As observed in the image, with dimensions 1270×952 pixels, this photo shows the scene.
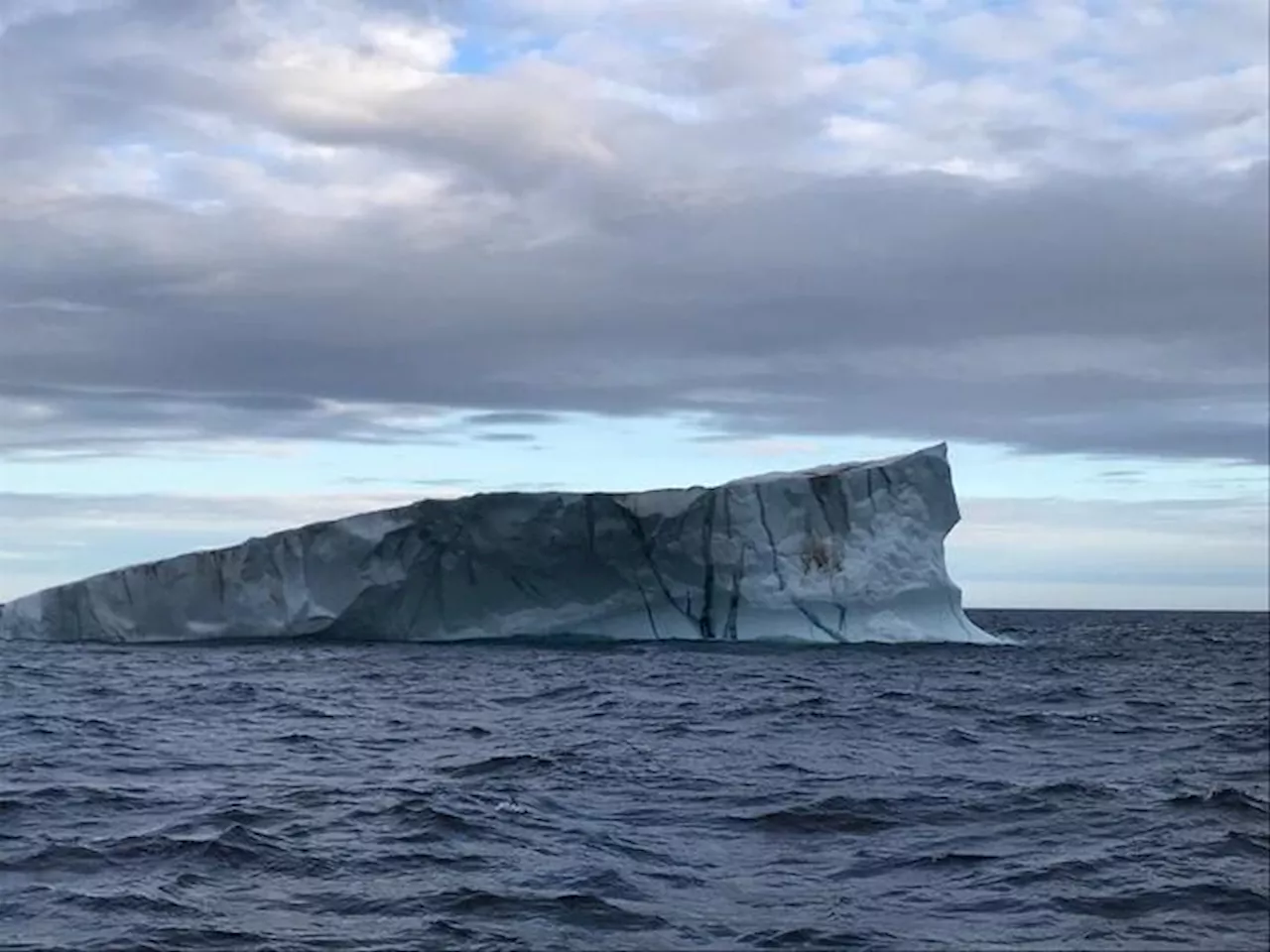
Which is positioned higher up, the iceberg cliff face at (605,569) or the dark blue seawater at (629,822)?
the iceberg cliff face at (605,569)

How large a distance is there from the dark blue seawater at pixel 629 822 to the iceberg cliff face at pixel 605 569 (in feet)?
30.1

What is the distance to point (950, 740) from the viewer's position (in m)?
11.8

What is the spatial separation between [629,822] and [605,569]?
17868 mm

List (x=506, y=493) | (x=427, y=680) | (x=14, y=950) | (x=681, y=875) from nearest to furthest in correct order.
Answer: (x=14, y=950) → (x=681, y=875) → (x=427, y=680) → (x=506, y=493)

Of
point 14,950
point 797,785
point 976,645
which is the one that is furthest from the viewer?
point 976,645

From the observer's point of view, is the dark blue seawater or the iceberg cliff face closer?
the dark blue seawater

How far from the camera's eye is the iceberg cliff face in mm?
25094

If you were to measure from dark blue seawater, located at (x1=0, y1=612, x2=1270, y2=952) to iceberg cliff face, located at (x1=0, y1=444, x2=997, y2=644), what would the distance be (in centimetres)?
918

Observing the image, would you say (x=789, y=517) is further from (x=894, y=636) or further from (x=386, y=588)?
(x=386, y=588)

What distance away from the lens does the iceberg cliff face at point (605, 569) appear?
2509 centimetres

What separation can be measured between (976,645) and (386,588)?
1111 centimetres

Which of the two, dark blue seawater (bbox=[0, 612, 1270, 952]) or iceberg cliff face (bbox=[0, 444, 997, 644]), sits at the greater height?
iceberg cliff face (bbox=[0, 444, 997, 644])

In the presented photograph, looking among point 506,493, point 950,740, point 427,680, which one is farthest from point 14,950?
point 506,493

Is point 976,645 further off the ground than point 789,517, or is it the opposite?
point 789,517
